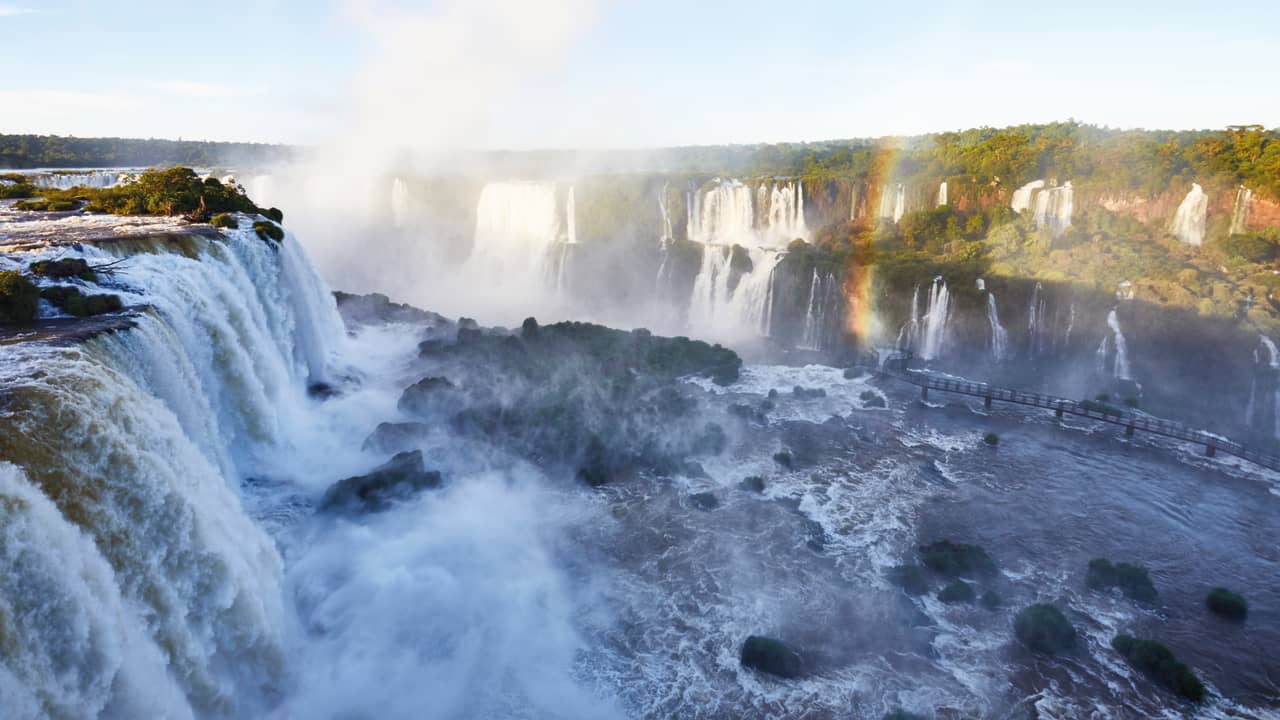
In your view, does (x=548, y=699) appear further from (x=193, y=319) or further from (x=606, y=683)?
(x=193, y=319)

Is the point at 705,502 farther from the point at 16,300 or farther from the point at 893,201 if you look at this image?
the point at 893,201

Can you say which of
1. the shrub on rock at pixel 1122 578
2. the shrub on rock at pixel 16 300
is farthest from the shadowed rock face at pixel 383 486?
the shrub on rock at pixel 1122 578

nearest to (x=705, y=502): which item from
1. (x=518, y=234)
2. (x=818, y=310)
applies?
(x=818, y=310)

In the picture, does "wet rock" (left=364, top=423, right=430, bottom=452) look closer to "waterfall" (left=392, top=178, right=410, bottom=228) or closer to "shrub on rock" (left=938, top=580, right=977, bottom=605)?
"shrub on rock" (left=938, top=580, right=977, bottom=605)

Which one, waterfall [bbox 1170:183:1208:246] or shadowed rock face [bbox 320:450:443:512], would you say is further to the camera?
waterfall [bbox 1170:183:1208:246]

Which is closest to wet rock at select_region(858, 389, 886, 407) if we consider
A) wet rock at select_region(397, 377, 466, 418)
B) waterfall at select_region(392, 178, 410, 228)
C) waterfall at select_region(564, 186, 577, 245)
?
wet rock at select_region(397, 377, 466, 418)

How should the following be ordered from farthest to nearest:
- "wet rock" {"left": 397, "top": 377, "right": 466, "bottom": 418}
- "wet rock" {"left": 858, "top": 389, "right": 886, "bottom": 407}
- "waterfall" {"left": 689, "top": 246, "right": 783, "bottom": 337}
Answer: "waterfall" {"left": 689, "top": 246, "right": 783, "bottom": 337} → "wet rock" {"left": 858, "top": 389, "right": 886, "bottom": 407} → "wet rock" {"left": 397, "top": 377, "right": 466, "bottom": 418}
